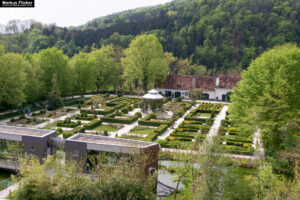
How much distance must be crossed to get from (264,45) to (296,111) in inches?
2917

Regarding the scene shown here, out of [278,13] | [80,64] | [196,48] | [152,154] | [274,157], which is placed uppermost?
[278,13]

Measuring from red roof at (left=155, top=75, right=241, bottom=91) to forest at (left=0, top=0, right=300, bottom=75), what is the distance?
18.1m

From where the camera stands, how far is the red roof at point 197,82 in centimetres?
5822

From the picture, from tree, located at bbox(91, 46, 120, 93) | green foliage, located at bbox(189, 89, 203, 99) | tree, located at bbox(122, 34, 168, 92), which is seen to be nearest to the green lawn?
tree, located at bbox(122, 34, 168, 92)

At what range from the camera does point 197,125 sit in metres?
36.5

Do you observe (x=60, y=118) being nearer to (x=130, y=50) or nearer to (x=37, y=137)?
(x=37, y=137)

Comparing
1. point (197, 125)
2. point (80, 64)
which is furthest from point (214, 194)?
point (80, 64)

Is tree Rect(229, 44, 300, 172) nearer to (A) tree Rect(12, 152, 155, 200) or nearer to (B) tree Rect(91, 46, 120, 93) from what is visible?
(A) tree Rect(12, 152, 155, 200)

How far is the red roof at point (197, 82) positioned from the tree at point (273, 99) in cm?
2946

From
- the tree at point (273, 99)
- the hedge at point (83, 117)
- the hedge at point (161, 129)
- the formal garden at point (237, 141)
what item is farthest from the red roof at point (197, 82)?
the tree at point (273, 99)

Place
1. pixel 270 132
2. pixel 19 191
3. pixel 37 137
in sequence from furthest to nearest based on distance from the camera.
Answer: pixel 270 132, pixel 37 137, pixel 19 191

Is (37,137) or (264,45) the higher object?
(264,45)

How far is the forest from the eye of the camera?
297ft

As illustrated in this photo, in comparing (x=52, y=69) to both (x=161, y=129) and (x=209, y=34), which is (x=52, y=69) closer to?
(x=161, y=129)
